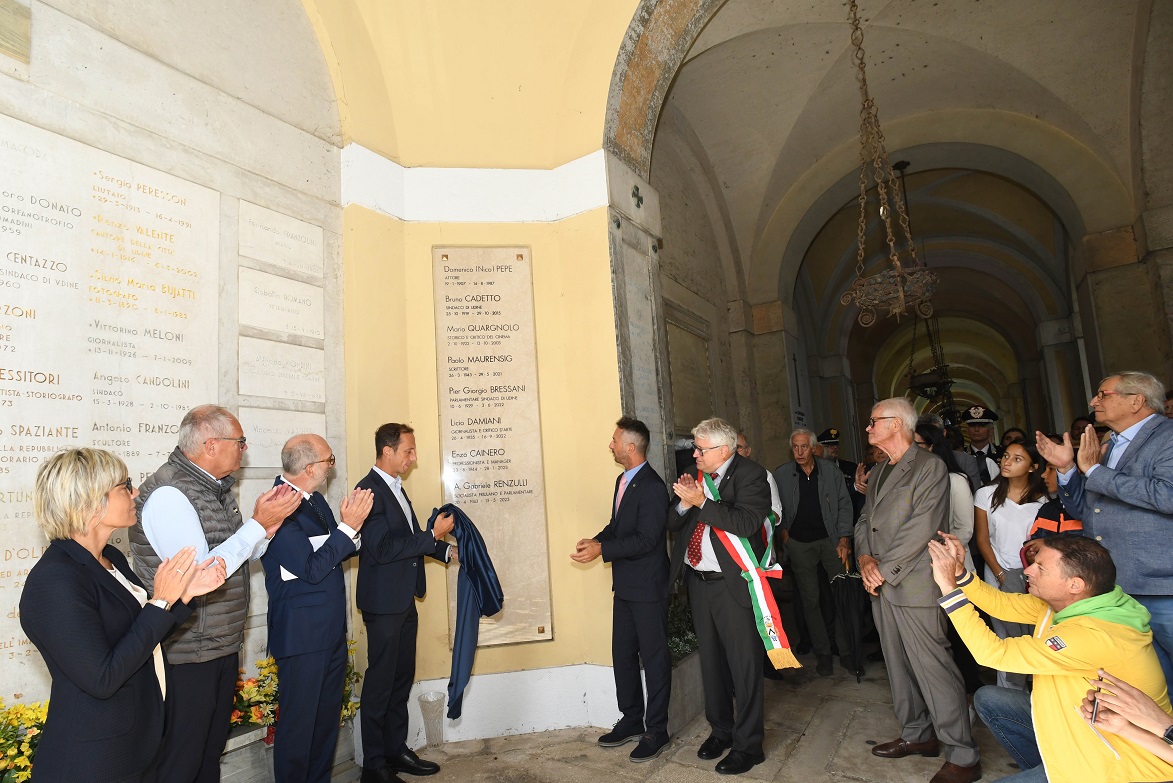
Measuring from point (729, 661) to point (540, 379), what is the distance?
6.85ft

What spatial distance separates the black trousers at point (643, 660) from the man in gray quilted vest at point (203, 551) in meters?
1.96

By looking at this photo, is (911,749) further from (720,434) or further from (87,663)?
(87,663)

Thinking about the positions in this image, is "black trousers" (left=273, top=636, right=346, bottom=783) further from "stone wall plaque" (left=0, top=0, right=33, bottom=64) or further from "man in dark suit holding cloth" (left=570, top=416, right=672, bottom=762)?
"stone wall plaque" (left=0, top=0, right=33, bottom=64)

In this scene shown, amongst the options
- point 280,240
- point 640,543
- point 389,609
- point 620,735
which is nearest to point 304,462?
point 389,609

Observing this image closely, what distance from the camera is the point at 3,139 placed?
110 inches

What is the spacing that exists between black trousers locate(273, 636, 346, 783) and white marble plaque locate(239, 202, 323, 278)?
2096mm

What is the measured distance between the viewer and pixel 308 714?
2977 mm

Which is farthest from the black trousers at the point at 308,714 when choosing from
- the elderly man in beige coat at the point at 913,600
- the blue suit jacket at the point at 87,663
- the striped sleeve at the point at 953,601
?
the elderly man in beige coat at the point at 913,600

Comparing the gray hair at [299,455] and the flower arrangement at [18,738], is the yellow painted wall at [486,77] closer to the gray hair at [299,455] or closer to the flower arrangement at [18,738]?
the gray hair at [299,455]

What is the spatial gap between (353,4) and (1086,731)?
5165mm

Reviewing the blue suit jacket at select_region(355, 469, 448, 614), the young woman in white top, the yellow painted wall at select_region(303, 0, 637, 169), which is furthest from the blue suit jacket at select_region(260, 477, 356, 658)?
the young woman in white top

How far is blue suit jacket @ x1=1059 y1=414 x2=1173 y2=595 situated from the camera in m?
2.84

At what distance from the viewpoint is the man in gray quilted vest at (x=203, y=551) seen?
8.21ft

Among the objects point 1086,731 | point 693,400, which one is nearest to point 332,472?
point 1086,731
